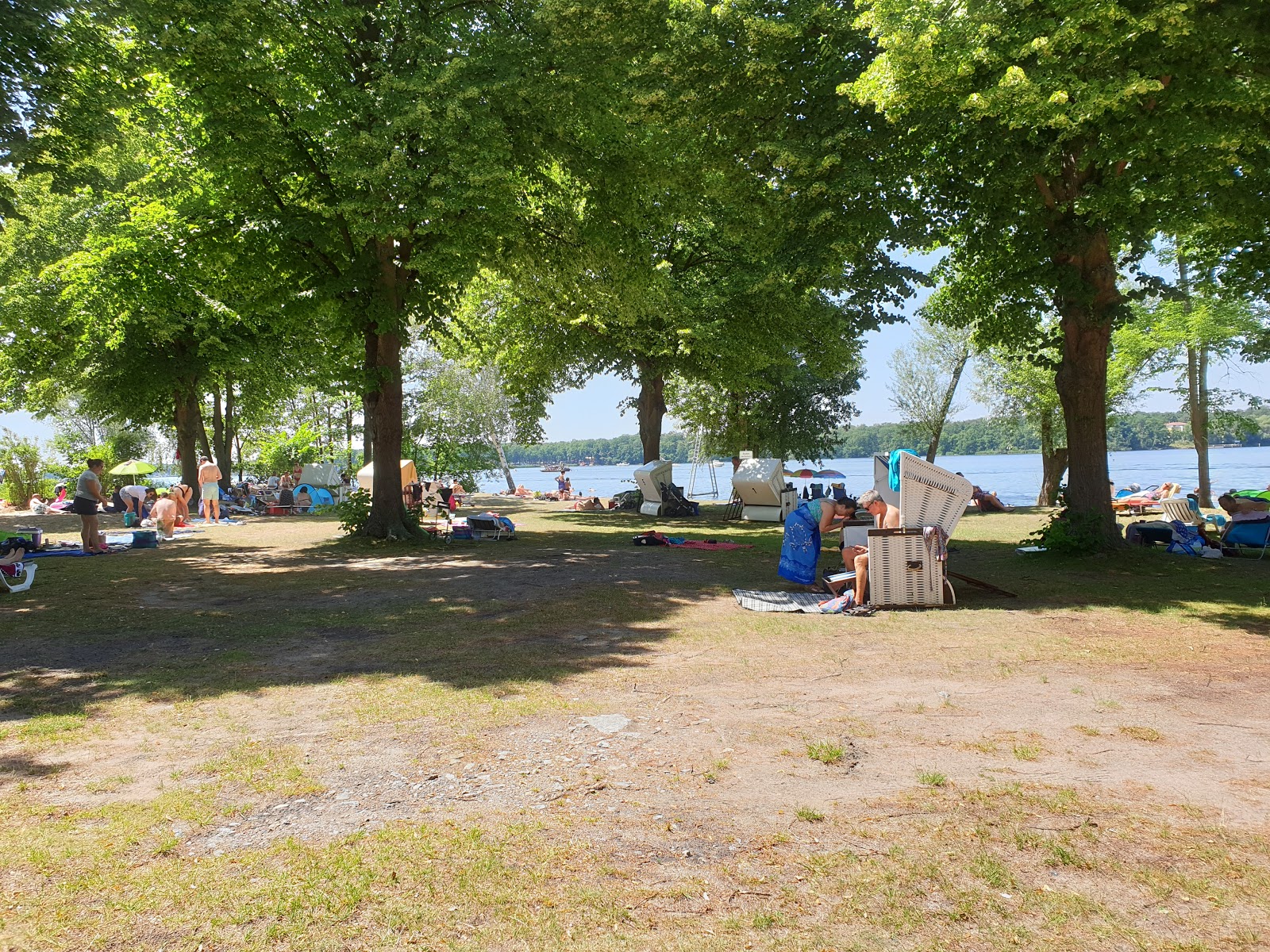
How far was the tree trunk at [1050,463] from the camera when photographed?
26.3 m

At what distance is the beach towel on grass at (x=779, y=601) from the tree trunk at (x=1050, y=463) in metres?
12.8

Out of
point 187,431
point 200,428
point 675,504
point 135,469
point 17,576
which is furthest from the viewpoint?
point 200,428

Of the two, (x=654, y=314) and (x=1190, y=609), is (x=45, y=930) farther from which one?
(x=654, y=314)

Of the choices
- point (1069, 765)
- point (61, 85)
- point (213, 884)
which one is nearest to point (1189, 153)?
point (1069, 765)

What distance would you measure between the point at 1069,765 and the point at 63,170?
1400cm

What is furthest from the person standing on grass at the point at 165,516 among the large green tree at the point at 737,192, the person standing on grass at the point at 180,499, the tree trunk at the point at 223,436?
the tree trunk at the point at 223,436

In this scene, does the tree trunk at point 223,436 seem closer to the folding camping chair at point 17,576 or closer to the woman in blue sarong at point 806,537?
the folding camping chair at point 17,576

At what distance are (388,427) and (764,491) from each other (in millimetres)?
10800

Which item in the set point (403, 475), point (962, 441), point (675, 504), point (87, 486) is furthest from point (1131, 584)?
point (962, 441)

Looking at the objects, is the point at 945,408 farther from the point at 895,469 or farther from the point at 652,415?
the point at 895,469

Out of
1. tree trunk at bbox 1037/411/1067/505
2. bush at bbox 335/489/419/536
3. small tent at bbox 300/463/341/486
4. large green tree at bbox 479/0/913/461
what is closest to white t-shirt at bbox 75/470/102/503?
bush at bbox 335/489/419/536

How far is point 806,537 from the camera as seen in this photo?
11.6 m

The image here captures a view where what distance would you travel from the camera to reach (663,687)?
21.3ft

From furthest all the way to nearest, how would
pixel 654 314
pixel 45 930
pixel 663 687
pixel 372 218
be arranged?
pixel 654 314 → pixel 372 218 → pixel 663 687 → pixel 45 930
